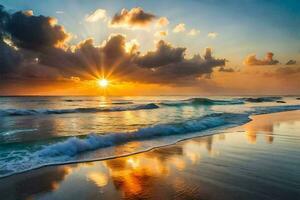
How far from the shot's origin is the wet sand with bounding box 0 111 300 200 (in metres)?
5.17

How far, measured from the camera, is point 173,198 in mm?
4910

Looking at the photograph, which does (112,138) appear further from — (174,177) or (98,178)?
(174,177)

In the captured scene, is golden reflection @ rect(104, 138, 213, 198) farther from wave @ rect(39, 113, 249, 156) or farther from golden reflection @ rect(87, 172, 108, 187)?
wave @ rect(39, 113, 249, 156)

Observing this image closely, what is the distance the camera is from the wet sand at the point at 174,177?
5172 millimetres

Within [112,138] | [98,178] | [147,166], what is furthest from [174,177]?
[112,138]

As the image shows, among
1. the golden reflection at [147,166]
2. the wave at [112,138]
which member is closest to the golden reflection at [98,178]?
the golden reflection at [147,166]

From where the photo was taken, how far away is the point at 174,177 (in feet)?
20.4

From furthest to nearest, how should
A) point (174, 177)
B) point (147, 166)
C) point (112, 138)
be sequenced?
1. point (112, 138)
2. point (147, 166)
3. point (174, 177)

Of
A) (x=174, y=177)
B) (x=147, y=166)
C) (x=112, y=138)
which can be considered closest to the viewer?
(x=174, y=177)

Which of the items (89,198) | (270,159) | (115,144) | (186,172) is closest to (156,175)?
(186,172)

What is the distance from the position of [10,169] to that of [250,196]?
6.27 meters

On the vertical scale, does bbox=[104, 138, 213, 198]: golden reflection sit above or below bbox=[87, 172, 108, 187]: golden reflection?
below

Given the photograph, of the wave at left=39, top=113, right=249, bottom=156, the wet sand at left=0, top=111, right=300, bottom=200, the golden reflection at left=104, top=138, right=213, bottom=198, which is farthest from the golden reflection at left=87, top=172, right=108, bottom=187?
the wave at left=39, top=113, right=249, bottom=156

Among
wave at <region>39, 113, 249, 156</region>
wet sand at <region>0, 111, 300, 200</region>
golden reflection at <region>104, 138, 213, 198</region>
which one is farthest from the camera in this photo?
wave at <region>39, 113, 249, 156</region>
